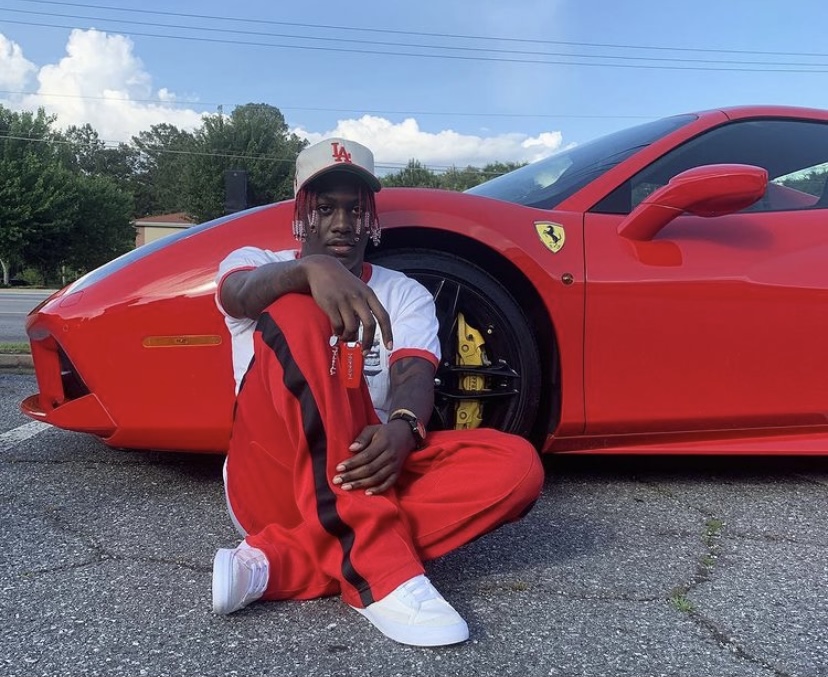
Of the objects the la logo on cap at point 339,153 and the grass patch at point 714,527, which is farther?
the grass patch at point 714,527

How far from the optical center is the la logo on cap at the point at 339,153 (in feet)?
6.35

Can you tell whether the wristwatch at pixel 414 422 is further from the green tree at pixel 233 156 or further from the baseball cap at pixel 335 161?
the green tree at pixel 233 156

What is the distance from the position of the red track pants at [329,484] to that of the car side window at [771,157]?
4.35 ft

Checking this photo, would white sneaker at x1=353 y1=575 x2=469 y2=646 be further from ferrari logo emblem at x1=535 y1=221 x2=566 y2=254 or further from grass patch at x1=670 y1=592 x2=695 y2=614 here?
ferrari logo emblem at x1=535 y1=221 x2=566 y2=254

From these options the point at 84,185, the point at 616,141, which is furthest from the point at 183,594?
the point at 84,185

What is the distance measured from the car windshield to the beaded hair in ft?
2.27

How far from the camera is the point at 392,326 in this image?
1859 mm

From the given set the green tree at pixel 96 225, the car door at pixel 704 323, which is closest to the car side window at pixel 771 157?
the car door at pixel 704 323

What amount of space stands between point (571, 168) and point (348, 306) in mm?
1541

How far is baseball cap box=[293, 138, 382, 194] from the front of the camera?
1.93 m

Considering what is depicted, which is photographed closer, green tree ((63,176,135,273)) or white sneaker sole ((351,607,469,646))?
white sneaker sole ((351,607,469,646))

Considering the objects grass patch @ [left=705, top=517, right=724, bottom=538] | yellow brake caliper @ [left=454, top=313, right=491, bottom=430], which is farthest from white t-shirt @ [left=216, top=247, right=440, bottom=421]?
grass patch @ [left=705, top=517, right=724, bottom=538]

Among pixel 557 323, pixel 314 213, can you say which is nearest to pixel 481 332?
pixel 557 323

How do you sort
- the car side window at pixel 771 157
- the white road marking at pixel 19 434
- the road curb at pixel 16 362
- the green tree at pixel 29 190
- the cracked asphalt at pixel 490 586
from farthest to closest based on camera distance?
the green tree at pixel 29 190, the road curb at pixel 16 362, the white road marking at pixel 19 434, the car side window at pixel 771 157, the cracked asphalt at pixel 490 586
